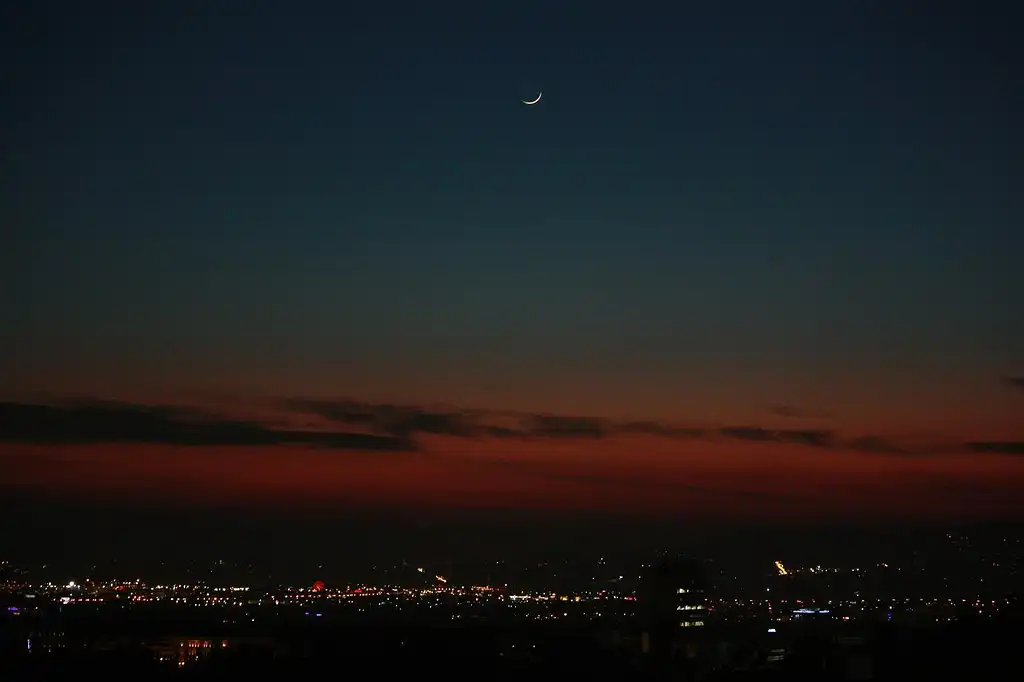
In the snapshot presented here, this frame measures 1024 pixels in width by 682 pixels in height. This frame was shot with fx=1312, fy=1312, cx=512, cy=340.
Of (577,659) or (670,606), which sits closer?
(577,659)

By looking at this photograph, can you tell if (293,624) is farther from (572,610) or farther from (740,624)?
(572,610)

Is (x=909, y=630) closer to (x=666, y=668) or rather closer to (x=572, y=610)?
(x=666, y=668)

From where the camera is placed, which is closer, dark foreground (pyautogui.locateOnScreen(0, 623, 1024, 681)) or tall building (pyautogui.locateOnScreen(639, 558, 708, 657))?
dark foreground (pyautogui.locateOnScreen(0, 623, 1024, 681))

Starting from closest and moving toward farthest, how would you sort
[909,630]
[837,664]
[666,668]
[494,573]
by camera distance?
[837,664] → [666,668] → [909,630] → [494,573]

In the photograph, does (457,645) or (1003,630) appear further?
(457,645)

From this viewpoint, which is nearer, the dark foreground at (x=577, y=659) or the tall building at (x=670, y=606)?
the dark foreground at (x=577, y=659)

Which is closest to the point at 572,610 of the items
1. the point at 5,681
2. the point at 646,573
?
the point at 646,573

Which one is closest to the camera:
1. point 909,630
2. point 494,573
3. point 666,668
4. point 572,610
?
point 666,668

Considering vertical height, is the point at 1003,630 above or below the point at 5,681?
above
